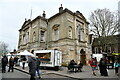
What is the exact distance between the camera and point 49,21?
23328 mm

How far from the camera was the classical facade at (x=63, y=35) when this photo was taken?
19.0 m

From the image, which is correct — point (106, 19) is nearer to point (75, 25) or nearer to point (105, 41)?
point (105, 41)

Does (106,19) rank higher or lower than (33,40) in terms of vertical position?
higher

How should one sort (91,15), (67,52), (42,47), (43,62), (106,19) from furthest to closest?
(91,15) < (106,19) < (42,47) < (67,52) < (43,62)

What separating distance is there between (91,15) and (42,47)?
48.9 ft

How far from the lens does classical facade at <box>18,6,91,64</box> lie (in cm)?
1895

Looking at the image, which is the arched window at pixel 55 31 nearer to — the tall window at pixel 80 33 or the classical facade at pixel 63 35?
the classical facade at pixel 63 35

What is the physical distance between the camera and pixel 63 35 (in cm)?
1914

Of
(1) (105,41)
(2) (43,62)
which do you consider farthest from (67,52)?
(1) (105,41)

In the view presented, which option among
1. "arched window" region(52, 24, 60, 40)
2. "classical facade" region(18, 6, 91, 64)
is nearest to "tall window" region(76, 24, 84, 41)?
"classical facade" region(18, 6, 91, 64)

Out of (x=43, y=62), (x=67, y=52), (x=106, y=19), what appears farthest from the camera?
(x=106, y=19)

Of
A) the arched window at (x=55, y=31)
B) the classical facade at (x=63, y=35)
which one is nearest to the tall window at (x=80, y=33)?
the classical facade at (x=63, y=35)

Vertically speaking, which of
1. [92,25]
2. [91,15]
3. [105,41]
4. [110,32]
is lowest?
[105,41]

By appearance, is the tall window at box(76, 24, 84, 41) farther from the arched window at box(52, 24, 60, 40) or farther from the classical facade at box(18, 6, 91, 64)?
the arched window at box(52, 24, 60, 40)
